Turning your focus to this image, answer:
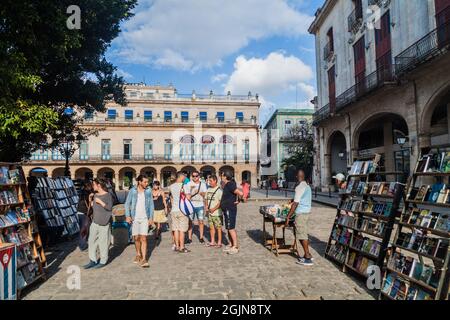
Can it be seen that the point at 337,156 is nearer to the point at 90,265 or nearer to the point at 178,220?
the point at 178,220

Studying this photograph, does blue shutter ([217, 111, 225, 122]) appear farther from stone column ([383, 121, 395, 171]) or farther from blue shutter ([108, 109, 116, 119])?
stone column ([383, 121, 395, 171])

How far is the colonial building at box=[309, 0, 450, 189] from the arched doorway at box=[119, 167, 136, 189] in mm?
23562

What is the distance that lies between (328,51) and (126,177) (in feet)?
88.6

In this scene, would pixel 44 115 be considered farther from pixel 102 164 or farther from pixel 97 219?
pixel 102 164

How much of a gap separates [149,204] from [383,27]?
16.2m

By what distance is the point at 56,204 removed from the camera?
8.59 meters

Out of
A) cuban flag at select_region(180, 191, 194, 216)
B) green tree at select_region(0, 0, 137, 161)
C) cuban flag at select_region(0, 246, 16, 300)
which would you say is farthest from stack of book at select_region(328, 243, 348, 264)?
green tree at select_region(0, 0, 137, 161)

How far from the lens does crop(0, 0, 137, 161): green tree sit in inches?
222

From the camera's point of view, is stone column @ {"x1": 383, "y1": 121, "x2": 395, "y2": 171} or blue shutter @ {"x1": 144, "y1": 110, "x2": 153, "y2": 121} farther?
blue shutter @ {"x1": 144, "y1": 110, "x2": 153, "y2": 121}

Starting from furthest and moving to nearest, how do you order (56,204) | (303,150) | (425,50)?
(303,150) < (425,50) < (56,204)

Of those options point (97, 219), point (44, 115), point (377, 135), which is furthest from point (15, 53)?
point (377, 135)

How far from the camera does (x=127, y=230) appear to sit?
25.5 feet

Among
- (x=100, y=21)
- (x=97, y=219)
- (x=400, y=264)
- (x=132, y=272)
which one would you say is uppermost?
(x=100, y=21)

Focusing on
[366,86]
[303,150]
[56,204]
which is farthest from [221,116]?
[56,204]
